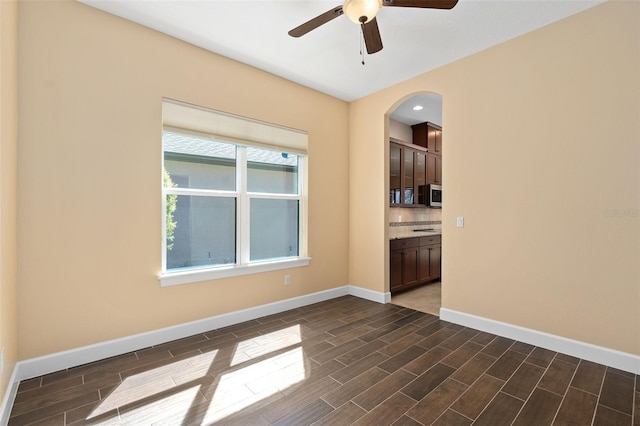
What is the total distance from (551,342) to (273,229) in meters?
3.19

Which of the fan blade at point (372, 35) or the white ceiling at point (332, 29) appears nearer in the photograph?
the fan blade at point (372, 35)

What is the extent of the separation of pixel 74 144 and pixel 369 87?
349cm

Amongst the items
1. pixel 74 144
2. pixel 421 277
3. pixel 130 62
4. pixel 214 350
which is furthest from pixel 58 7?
pixel 421 277

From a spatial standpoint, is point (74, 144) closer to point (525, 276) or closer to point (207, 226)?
point (207, 226)

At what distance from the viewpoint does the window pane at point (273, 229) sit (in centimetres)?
369

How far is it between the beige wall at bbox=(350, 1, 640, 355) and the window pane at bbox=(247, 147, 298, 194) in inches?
79.0

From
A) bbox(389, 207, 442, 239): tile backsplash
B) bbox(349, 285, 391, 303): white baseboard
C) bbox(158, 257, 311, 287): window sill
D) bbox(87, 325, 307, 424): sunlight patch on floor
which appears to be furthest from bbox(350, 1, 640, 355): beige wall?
bbox(87, 325, 307, 424): sunlight patch on floor

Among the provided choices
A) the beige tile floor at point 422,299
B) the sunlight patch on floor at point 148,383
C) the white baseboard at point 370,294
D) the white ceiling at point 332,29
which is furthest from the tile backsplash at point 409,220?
the sunlight patch on floor at point 148,383

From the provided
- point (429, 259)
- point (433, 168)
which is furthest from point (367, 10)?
point (433, 168)

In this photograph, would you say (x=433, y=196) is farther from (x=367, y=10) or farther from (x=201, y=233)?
(x=201, y=233)

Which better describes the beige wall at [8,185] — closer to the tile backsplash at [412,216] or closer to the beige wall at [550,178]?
the beige wall at [550,178]

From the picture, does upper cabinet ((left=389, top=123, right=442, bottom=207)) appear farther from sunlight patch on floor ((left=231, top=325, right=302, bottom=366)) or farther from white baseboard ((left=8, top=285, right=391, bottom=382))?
sunlight patch on floor ((left=231, top=325, right=302, bottom=366))

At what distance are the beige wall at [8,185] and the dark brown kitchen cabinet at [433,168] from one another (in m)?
5.77

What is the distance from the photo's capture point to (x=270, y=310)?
3.71 m
